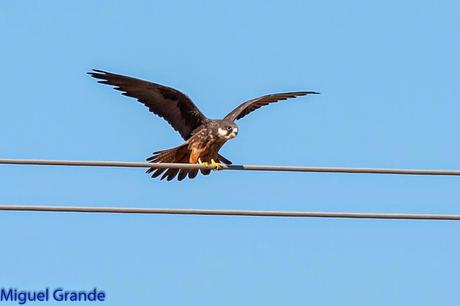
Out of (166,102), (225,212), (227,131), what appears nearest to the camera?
(225,212)

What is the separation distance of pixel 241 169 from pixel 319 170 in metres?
0.66

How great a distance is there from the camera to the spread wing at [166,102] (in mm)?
11516

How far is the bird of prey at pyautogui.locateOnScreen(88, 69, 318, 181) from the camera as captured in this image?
1148 cm

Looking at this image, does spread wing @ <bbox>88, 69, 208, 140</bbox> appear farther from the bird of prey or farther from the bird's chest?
the bird's chest

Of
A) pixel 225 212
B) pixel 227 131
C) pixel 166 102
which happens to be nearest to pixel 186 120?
pixel 166 102

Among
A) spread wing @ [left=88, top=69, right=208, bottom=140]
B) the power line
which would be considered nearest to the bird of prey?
spread wing @ [left=88, top=69, right=208, bottom=140]

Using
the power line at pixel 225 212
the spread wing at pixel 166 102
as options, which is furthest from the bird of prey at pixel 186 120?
the power line at pixel 225 212

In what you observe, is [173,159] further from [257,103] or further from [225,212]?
[225,212]

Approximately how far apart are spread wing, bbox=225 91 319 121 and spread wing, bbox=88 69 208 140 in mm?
342

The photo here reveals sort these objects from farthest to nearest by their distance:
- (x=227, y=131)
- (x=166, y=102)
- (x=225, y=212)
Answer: (x=166, y=102)
(x=227, y=131)
(x=225, y=212)

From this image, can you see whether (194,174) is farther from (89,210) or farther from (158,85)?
(89,210)

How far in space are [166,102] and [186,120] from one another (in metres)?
0.36

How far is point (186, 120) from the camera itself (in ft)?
40.1

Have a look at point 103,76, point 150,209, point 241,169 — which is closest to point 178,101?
point 103,76
